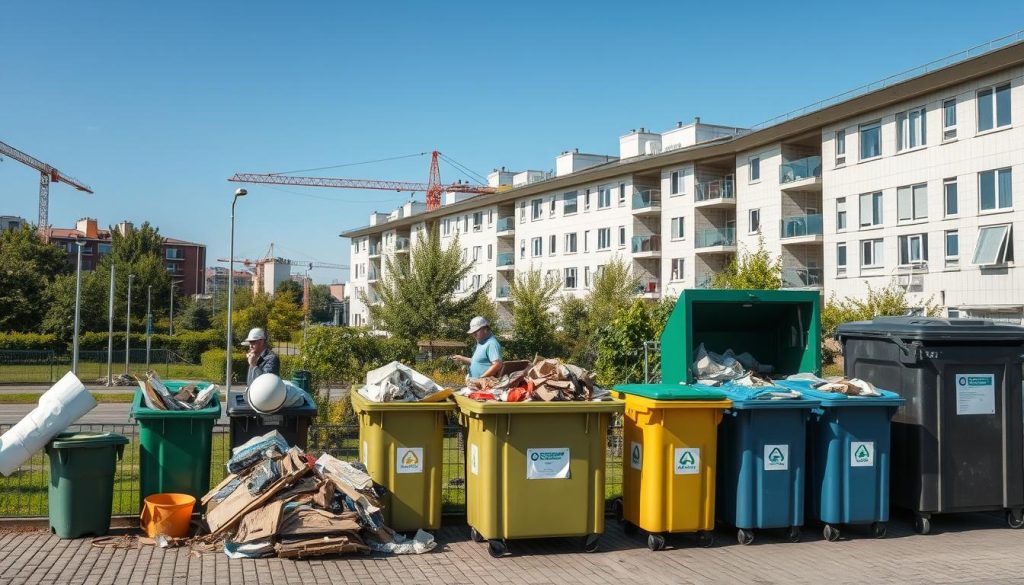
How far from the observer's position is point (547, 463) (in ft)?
24.1

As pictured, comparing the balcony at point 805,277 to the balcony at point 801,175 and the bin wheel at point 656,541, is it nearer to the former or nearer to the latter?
the balcony at point 801,175

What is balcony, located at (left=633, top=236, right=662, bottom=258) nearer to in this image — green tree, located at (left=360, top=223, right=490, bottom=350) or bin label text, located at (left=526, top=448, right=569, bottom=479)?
green tree, located at (left=360, top=223, right=490, bottom=350)

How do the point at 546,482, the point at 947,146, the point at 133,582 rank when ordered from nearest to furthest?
the point at 133,582, the point at 546,482, the point at 947,146

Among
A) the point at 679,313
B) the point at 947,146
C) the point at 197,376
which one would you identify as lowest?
the point at 197,376

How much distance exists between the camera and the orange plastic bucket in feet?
23.9

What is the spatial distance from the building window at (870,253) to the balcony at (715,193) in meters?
8.13

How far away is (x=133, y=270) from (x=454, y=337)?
39363 mm

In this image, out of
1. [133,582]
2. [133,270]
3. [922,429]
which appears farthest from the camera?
[133,270]

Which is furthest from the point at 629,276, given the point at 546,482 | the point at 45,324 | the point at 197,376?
the point at 546,482

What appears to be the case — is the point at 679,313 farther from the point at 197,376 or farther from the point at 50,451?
the point at 197,376

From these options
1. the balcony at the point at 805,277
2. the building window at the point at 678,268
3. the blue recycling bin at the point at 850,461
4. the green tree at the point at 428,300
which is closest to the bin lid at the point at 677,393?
the blue recycling bin at the point at 850,461

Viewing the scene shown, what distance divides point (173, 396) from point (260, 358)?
1.21m

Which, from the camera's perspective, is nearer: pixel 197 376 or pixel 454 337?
pixel 454 337

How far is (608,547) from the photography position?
7.63m
